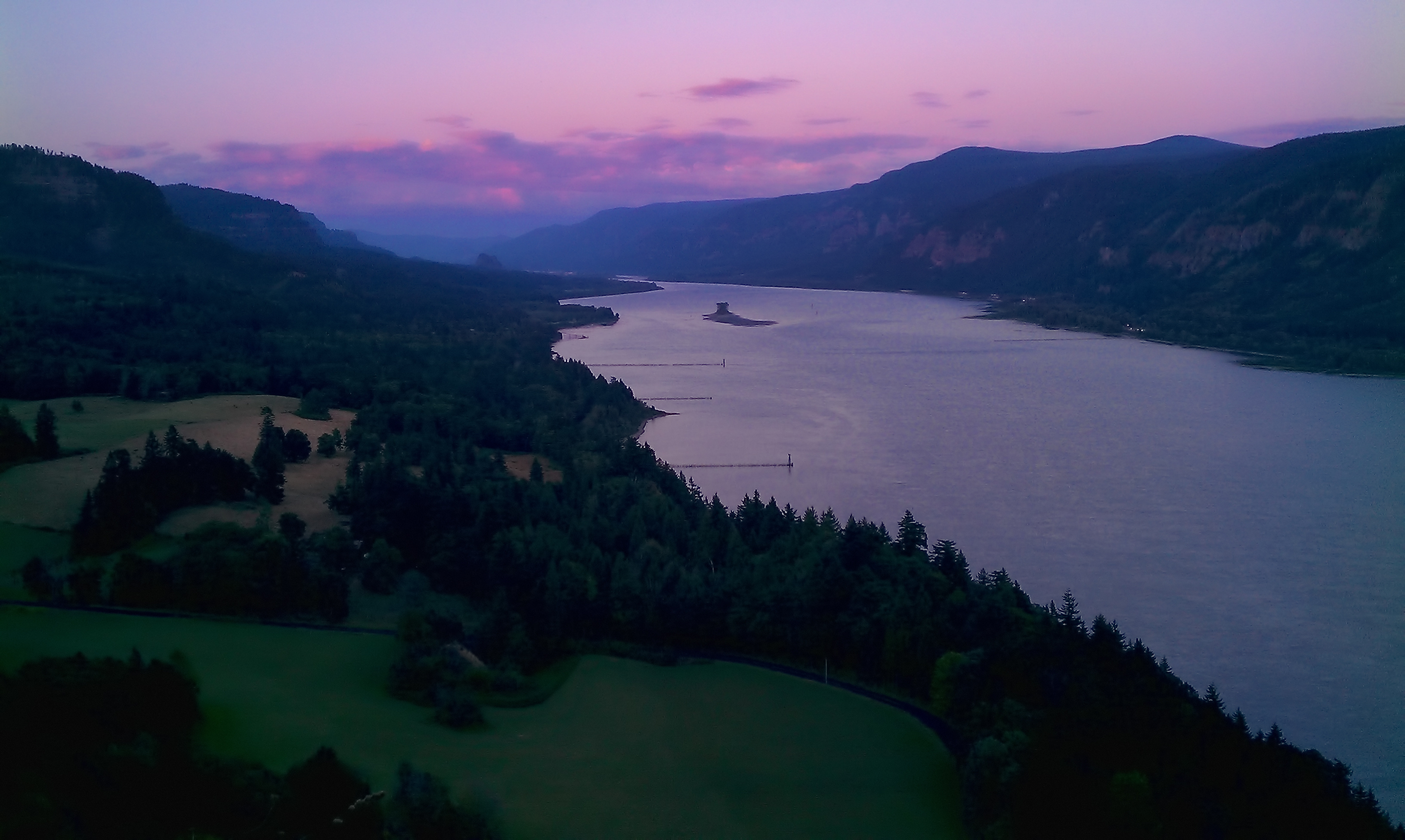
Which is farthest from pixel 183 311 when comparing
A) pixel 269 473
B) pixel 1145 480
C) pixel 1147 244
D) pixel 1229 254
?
pixel 1147 244

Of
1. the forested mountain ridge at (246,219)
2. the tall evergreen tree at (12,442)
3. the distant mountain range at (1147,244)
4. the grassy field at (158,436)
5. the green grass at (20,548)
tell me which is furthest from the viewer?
the forested mountain ridge at (246,219)

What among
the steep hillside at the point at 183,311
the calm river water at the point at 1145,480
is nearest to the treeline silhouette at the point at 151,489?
the calm river water at the point at 1145,480

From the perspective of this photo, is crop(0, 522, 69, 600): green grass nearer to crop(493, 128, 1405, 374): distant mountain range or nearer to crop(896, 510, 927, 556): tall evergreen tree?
crop(896, 510, 927, 556): tall evergreen tree

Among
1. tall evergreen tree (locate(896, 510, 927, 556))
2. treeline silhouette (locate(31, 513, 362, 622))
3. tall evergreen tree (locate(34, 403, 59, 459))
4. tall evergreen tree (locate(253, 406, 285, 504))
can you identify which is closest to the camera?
treeline silhouette (locate(31, 513, 362, 622))

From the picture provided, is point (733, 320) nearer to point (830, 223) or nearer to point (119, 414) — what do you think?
point (119, 414)

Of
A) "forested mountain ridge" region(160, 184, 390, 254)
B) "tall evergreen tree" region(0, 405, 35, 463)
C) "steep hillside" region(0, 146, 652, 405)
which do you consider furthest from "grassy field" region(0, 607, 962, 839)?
"forested mountain ridge" region(160, 184, 390, 254)

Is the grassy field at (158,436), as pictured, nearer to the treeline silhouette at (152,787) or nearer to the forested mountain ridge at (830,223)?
the treeline silhouette at (152,787)
